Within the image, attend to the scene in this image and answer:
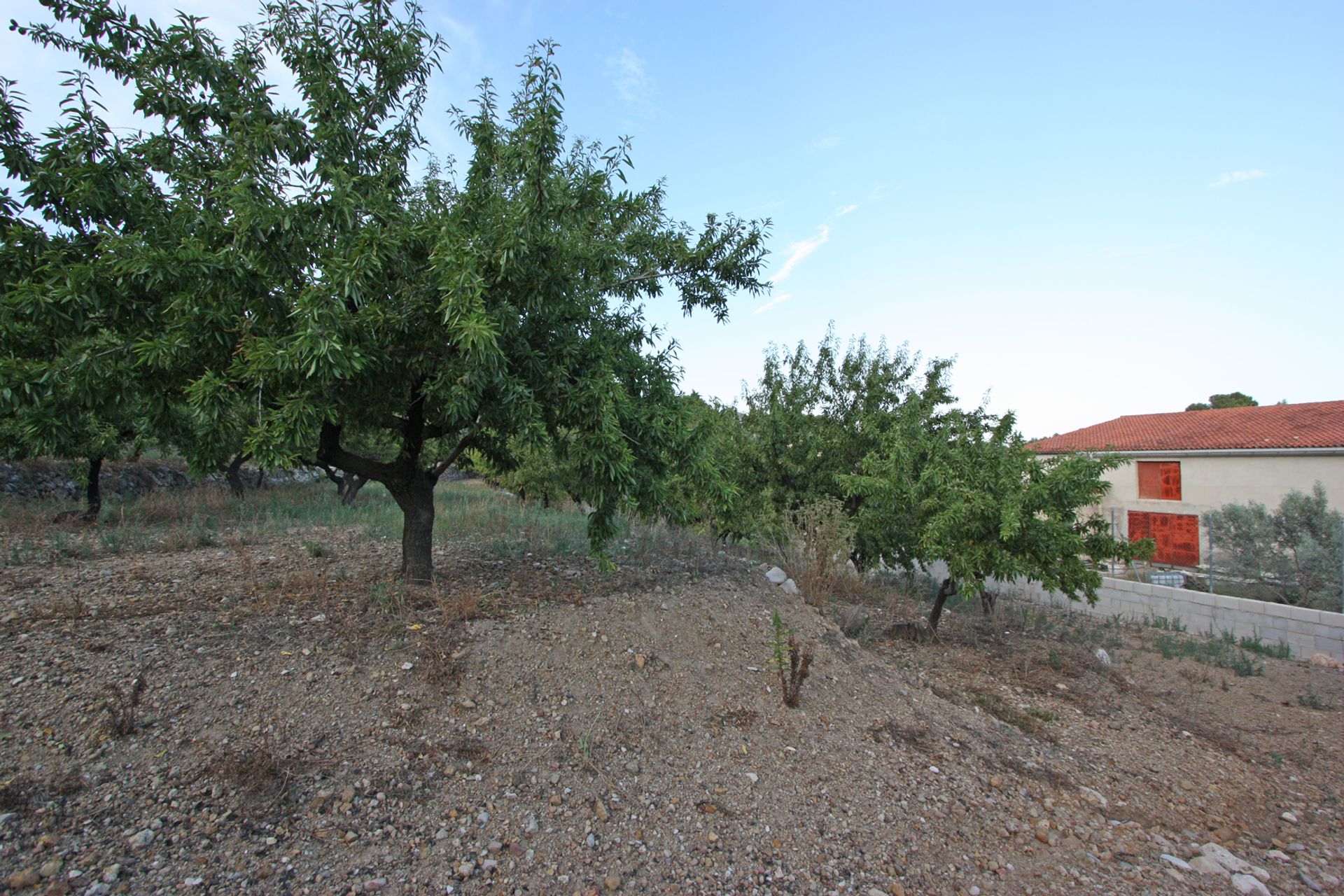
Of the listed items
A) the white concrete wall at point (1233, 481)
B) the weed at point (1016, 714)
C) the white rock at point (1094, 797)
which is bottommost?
the white rock at point (1094, 797)

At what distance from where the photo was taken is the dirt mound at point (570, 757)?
2.83m

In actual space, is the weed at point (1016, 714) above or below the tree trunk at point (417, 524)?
below

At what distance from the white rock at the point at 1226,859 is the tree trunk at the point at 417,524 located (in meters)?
5.86

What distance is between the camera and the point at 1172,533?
18.4 meters

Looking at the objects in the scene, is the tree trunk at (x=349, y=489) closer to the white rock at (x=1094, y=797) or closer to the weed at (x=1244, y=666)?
the white rock at (x=1094, y=797)

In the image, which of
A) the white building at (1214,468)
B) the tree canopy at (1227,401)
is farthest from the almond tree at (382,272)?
the tree canopy at (1227,401)

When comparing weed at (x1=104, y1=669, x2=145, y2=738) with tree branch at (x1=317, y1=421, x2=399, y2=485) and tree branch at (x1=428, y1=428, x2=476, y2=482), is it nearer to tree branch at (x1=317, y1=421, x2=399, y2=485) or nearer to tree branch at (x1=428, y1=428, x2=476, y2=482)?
tree branch at (x1=317, y1=421, x2=399, y2=485)

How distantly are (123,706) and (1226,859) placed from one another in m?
6.18

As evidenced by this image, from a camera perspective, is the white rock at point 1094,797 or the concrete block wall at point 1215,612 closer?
the white rock at point 1094,797

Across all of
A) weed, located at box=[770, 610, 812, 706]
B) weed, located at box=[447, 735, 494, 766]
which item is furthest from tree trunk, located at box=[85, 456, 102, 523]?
weed, located at box=[770, 610, 812, 706]

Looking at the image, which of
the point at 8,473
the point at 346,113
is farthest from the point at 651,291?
the point at 8,473

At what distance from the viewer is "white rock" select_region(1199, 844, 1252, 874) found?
10.5 ft

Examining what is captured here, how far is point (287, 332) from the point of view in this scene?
386 cm

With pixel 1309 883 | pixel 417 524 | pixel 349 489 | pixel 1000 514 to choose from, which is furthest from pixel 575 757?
pixel 349 489
